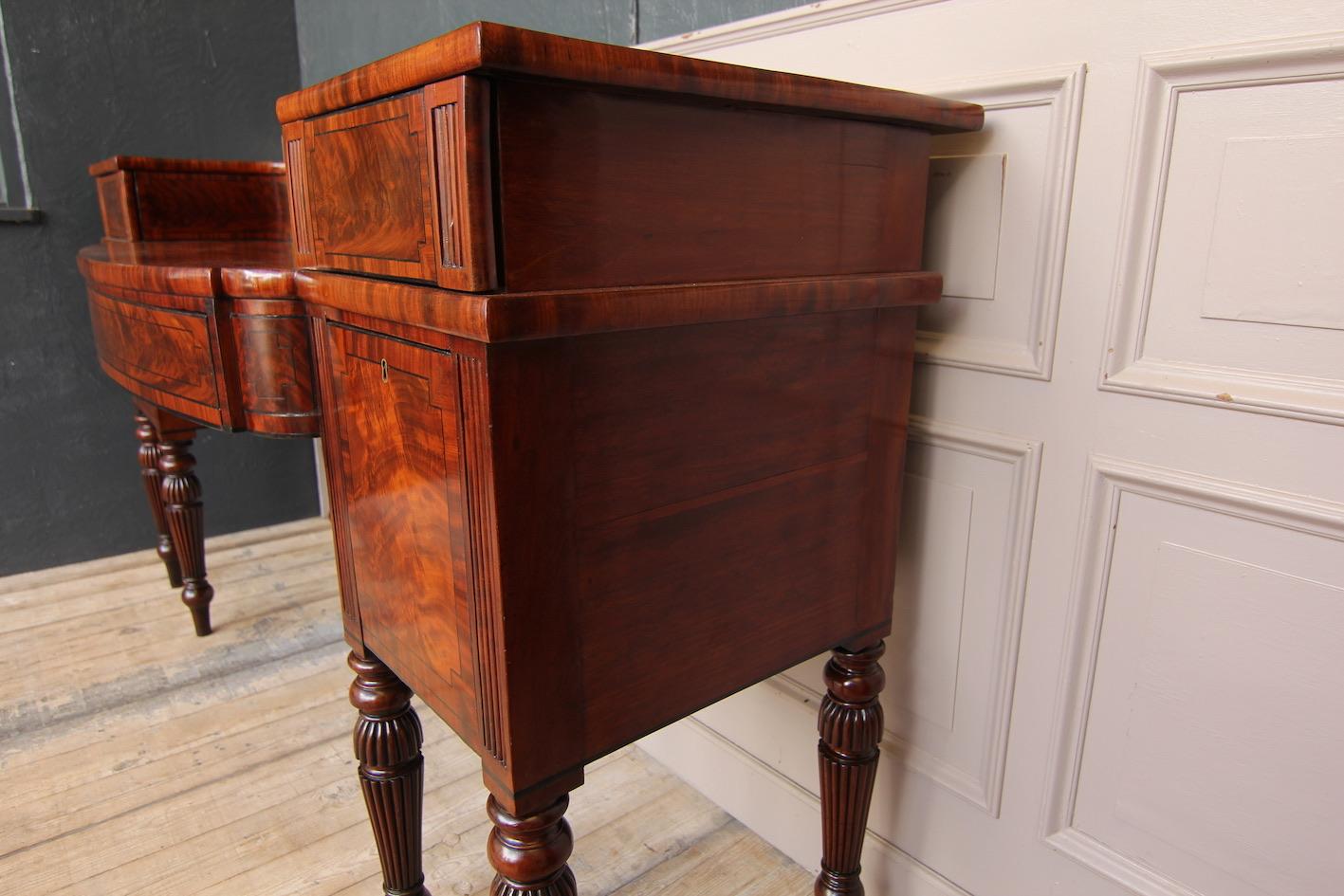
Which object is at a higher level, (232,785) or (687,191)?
(687,191)

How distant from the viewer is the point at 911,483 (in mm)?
978

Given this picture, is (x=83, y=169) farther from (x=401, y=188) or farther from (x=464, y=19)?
(x=401, y=188)

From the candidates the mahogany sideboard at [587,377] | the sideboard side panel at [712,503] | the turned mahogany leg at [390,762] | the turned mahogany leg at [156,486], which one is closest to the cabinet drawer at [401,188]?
the mahogany sideboard at [587,377]

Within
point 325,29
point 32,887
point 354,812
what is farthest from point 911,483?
point 325,29

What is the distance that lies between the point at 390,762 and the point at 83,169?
6.17 feet

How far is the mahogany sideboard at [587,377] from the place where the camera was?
553 mm

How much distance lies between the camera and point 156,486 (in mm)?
1962

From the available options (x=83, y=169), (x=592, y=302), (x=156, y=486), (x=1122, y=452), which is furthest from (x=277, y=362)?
(x=83, y=169)

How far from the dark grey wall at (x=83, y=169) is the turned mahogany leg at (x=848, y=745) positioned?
1991 mm

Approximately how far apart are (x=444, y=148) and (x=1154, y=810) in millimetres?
850

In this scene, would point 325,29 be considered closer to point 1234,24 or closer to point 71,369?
point 71,369

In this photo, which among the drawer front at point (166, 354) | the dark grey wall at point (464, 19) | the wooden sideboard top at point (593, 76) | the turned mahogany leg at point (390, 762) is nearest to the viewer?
the wooden sideboard top at point (593, 76)

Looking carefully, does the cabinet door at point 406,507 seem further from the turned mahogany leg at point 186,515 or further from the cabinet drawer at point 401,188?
the turned mahogany leg at point 186,515

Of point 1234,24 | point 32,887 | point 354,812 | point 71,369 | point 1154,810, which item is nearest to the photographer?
point 1234,24
